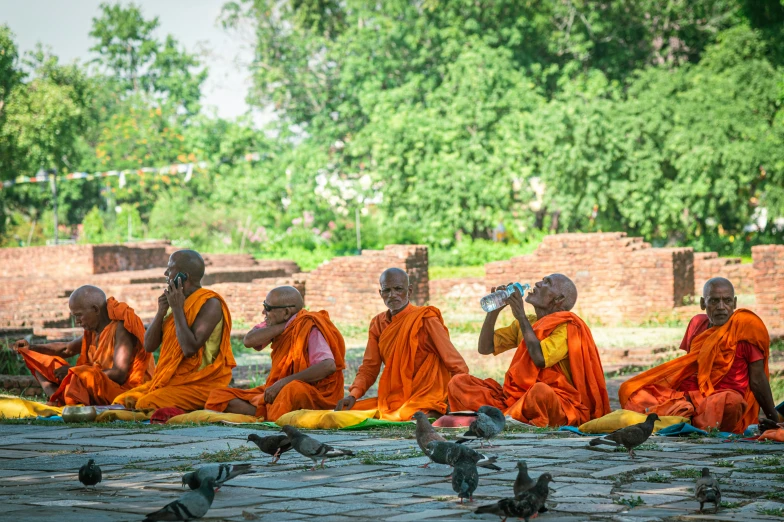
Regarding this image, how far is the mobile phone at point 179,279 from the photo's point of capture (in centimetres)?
741

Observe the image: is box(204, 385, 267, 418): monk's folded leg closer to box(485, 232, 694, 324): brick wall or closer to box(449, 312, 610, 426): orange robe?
box(449, 312, 610, 426): orange robe

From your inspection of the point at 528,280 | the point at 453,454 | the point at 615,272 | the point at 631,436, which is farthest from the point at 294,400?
the point at 528,280

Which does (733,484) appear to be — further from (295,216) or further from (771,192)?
(295,216)

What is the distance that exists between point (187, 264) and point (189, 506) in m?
4.03

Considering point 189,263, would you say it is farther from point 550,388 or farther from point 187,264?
point 550,388

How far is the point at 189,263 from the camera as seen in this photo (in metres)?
7.59

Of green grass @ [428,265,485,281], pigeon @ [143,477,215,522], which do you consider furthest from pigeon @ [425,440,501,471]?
green grass @ [428,265,485,281]

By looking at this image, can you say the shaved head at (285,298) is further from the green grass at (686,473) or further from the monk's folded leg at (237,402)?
the green grass at (686,473)

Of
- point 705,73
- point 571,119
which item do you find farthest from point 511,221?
point 705,73

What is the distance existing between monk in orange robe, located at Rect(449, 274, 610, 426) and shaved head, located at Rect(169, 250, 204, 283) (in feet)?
6.75

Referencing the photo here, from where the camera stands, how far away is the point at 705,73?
82.1 feet

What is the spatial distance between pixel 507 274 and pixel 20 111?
1403 cm

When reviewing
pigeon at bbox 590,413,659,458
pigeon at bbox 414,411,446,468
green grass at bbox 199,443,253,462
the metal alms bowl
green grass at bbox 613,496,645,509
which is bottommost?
the metal alms bowl

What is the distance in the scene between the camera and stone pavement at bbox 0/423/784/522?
404 cm
